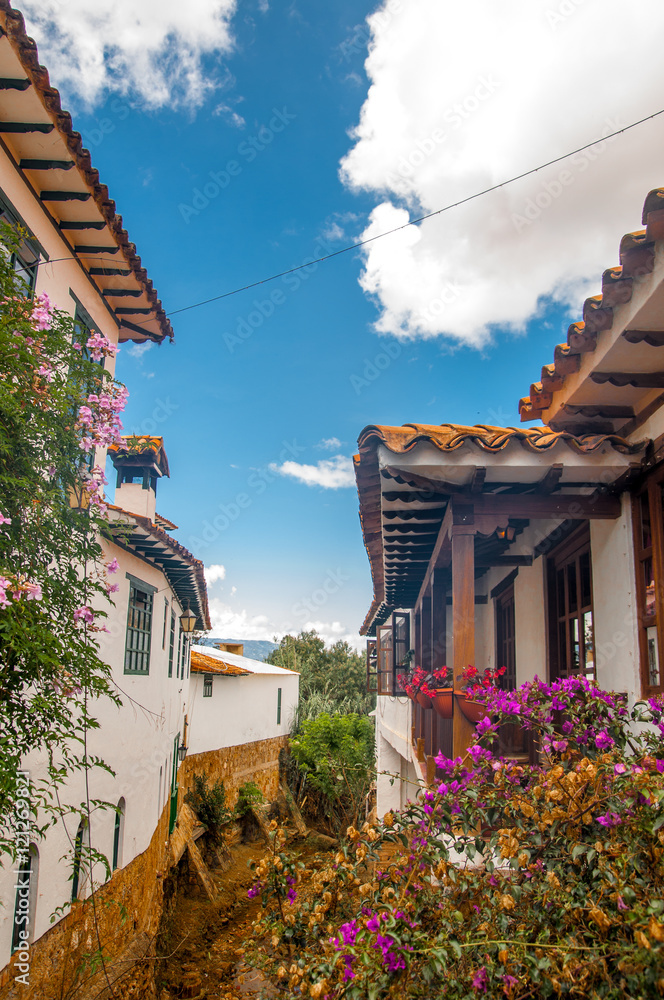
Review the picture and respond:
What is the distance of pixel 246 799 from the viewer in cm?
1880

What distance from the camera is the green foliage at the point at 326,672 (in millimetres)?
30281

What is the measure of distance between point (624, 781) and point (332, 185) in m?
10.2

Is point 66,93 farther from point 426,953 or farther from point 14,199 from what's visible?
point 426,953

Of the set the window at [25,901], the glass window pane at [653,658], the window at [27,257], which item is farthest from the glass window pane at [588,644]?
the window at [27,257]

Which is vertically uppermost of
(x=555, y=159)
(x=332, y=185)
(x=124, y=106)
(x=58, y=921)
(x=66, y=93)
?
(x=332, y=185)

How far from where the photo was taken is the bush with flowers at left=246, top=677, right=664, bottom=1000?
6.12 feet

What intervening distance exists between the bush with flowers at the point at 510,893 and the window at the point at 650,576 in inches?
39.5

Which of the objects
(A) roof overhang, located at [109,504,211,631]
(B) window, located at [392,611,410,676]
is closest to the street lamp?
(A) roof overhang, located at [109,504,211,631]

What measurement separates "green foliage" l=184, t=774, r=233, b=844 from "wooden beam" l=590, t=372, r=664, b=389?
15.4 meters

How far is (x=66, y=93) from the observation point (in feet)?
17.0

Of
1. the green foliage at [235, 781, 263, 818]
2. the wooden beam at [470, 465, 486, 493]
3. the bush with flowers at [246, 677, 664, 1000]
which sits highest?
the wooden beam at [470, 465, 486, 493]

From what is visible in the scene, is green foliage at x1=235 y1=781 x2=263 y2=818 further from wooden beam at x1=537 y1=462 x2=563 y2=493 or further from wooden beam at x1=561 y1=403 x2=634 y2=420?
wooden beam at x1=561 y1=403 x2=634 y2=420

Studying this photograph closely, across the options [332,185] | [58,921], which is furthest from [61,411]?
[332,185]

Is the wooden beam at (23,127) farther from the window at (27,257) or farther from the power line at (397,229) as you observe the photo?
the power line at (397,229)
